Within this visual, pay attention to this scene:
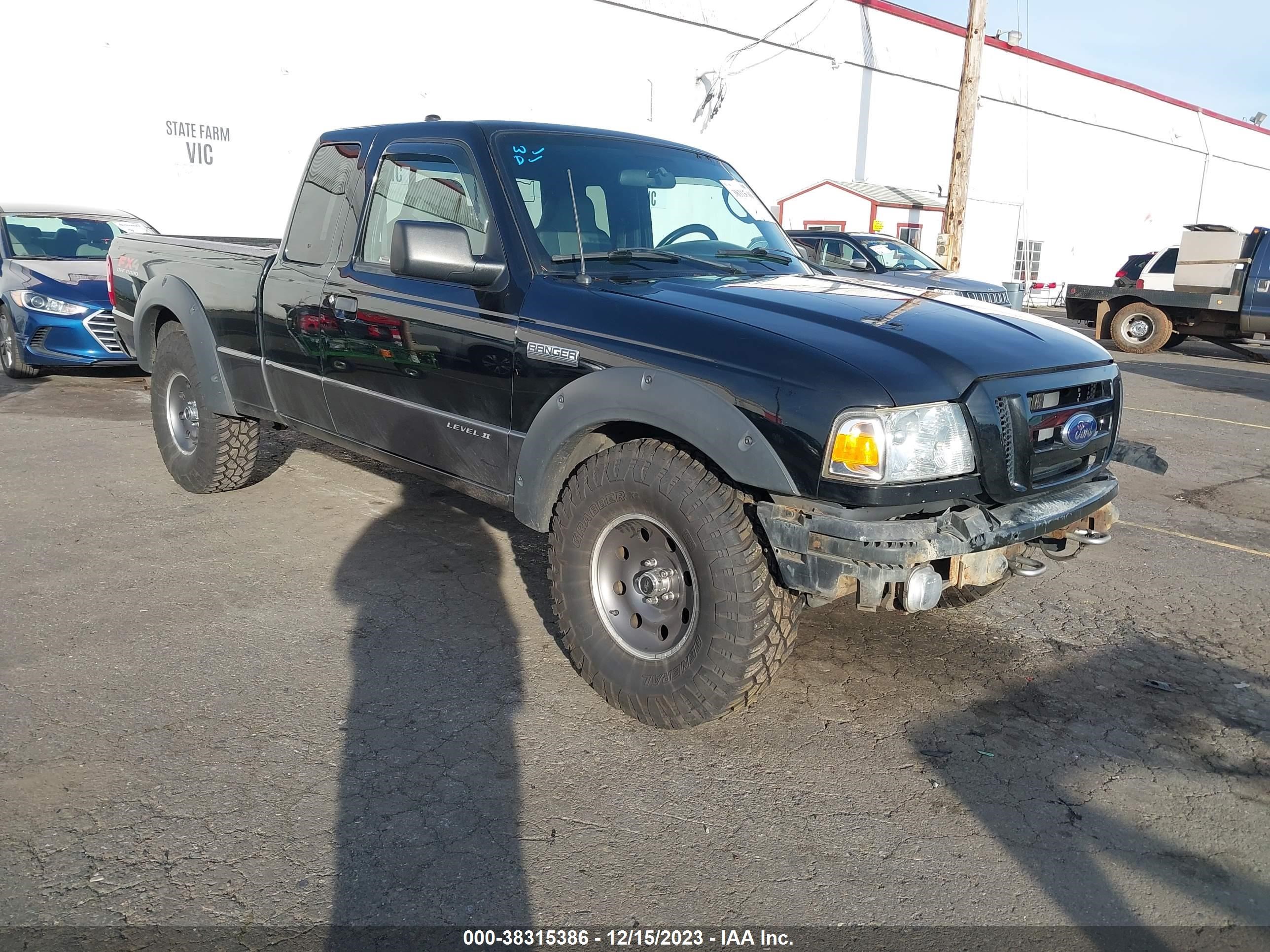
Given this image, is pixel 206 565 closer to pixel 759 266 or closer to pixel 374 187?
pixel 374 187

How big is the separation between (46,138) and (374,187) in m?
10.5

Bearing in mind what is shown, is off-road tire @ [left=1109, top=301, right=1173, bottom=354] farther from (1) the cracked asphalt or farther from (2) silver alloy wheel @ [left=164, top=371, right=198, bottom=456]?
(2) silver alloy wheel @ [left=164, top=371, right=198, bottom=456]

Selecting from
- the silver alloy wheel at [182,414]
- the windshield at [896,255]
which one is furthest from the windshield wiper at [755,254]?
the windshield at [896,255]

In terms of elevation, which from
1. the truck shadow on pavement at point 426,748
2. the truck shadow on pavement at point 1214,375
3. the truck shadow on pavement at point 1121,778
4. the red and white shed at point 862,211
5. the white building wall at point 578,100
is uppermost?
the white building wall at point 578,100

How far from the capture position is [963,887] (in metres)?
2.54

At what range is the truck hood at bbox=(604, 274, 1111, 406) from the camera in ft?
9.39

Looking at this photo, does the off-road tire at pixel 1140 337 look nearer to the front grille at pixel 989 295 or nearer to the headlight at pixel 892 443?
the front grille at pixel 989 295

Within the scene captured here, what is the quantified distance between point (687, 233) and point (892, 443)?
1.80 meters

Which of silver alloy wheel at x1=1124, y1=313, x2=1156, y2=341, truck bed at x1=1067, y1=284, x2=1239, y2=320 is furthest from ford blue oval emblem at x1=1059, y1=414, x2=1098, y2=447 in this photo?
silver alloy wheel at x1=1124, y1=313, x2=1156, y2=341

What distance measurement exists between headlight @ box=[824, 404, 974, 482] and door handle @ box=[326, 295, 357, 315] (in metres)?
2.43

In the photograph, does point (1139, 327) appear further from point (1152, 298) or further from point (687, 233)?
point (687, 233)

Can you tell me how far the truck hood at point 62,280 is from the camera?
9.03 metres

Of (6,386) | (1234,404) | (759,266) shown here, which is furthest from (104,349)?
(1234,404)

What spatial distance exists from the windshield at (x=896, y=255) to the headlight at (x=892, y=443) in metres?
10.3
